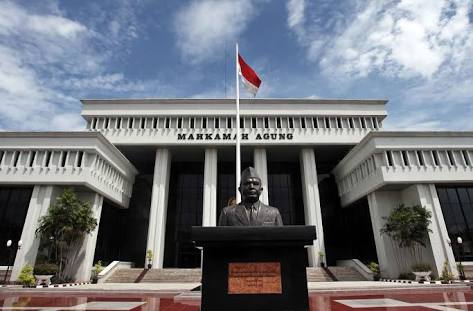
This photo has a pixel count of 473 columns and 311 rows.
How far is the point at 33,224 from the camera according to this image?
2775 centimetres

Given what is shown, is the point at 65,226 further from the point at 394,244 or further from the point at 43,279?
the point at 394,244

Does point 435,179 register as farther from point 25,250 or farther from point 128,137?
point 25,250

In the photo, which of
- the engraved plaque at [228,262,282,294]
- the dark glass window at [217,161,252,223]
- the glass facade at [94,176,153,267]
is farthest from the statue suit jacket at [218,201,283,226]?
the dark glass window at [217,161,252,223]

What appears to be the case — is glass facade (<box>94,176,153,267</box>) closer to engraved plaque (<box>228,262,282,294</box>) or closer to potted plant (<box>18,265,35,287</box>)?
potted plant (<box>18,265,35,287</box>)

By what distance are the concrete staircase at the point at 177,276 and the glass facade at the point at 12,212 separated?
1059cm

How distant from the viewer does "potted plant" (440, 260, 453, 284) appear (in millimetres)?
24328

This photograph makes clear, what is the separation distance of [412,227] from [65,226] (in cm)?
3193

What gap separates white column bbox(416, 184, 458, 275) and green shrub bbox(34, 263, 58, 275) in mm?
34811

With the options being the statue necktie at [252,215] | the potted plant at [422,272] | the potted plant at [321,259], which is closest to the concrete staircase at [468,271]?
the potted plant at [422,272]

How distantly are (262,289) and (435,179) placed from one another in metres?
30.4

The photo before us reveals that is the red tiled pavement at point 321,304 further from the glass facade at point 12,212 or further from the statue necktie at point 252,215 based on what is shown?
the glass facade at point 12,212

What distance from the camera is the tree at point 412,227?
2664 cm

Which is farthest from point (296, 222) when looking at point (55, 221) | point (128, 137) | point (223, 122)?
point (55, 221)

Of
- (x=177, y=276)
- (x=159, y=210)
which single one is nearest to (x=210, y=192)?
(x=159, y=210)
